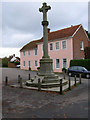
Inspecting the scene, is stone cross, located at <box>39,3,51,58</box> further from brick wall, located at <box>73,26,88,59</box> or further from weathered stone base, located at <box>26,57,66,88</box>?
brick wall, located at <box>73,26,88,59</box>

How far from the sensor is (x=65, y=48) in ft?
72.4

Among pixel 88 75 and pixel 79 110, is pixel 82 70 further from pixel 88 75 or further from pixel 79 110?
pixel 79 110

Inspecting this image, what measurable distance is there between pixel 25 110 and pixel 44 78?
4.77 meters

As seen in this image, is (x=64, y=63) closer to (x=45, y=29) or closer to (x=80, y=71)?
(x=80, y=71)

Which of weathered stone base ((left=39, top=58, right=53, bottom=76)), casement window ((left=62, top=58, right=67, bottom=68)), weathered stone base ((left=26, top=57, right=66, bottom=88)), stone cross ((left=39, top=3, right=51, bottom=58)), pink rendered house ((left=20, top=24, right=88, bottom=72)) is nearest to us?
weathered stone base ((left=26, top=57, right=66, bottom=88))

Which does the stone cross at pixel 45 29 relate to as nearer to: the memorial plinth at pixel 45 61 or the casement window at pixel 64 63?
the memorial plinth at pixel 45 61

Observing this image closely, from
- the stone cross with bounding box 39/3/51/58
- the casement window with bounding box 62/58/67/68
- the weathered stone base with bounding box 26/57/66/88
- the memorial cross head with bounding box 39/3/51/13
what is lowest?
the weathered stone base with bounding box 26/57/66/88

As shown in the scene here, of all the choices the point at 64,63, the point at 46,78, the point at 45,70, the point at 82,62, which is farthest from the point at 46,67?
the point at 64,63

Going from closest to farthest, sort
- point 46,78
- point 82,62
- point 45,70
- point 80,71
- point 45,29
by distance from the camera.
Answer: point 46,78, point 45,70, point 45,29, point 80,71, point 82,62

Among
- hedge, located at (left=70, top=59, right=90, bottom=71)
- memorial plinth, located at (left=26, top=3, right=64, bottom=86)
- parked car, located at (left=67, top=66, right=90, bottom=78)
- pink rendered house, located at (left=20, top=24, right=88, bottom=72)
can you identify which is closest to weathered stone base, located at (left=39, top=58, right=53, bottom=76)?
memorial plinth, located at (left=26, top=3, right=64, bottom=86)

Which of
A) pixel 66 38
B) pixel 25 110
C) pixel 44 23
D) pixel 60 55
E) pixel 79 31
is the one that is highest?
pixel 79 31

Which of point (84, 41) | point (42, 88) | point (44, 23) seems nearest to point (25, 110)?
point (42, 88)

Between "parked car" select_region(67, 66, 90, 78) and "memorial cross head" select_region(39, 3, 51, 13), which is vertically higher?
"memorial cross head" select_region(39, 3, 51, 13)

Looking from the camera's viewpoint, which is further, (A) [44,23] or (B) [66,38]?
(B) [66,38]
